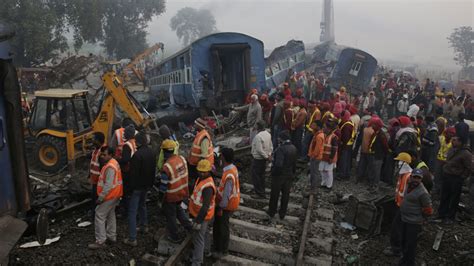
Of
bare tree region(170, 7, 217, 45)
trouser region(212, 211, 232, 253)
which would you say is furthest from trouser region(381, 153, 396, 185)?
bare tree region(170, 7, 217, 45)

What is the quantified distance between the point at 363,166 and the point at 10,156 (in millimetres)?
7638

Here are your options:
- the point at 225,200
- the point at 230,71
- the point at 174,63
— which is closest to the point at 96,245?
the point at 225,200

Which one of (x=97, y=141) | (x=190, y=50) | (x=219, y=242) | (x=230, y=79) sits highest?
(x=190, y=50)

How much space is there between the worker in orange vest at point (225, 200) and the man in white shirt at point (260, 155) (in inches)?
81.3

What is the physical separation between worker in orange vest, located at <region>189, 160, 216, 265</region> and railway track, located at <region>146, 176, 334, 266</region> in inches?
14.4

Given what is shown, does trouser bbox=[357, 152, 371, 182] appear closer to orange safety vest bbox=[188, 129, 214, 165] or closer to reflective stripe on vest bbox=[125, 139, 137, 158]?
orange safety vest bbox=[188, 129, 214, 165]

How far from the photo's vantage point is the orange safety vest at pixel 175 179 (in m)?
5.78

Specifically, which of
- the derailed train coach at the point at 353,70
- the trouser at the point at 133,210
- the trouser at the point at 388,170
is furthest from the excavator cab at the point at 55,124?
the derailed train coach at the point at 353,70

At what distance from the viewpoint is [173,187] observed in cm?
581

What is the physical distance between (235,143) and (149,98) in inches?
314

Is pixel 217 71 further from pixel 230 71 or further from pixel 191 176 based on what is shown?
pixel 191 176

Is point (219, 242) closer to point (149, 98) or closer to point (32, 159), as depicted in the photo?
point (32, 159)

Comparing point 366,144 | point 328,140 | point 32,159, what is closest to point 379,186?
point 366,144

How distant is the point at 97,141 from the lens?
617 cm
